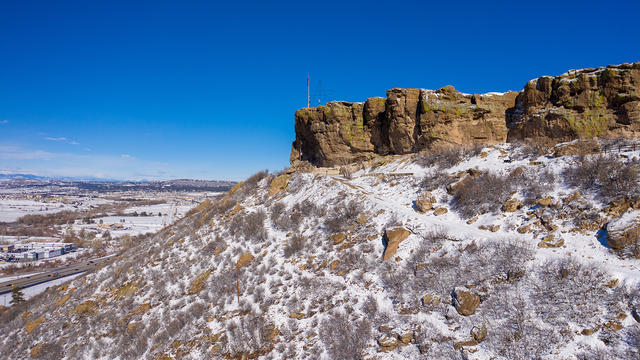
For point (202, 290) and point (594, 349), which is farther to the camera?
point (202, 290)

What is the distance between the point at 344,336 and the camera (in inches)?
270

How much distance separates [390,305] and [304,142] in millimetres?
18537

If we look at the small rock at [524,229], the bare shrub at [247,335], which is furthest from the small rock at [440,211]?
the bare shrub at [247,335]

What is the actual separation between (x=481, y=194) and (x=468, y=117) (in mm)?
9413

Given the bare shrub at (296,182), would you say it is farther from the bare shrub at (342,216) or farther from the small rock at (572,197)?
the small rock at (572,197)

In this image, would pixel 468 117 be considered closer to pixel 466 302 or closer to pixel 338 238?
pixel 338 238

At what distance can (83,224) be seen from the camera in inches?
3558

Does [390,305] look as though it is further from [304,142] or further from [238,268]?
[304,142]

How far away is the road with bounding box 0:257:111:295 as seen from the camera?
4088cm

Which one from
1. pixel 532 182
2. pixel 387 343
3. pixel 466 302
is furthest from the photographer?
pixel 532 182

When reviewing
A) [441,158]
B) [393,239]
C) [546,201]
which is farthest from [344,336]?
[441,158]

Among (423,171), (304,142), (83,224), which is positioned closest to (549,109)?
(423,171)

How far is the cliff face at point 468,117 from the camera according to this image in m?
14.4

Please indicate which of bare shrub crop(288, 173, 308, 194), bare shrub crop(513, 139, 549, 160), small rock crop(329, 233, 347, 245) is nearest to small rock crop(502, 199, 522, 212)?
bare shrub crop(513, 139, 549, 160)
